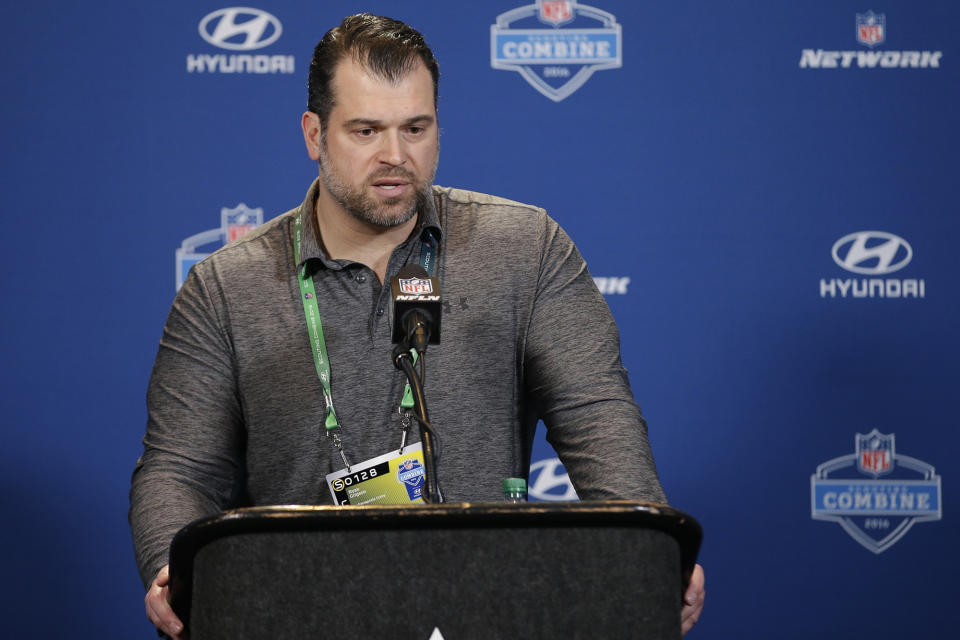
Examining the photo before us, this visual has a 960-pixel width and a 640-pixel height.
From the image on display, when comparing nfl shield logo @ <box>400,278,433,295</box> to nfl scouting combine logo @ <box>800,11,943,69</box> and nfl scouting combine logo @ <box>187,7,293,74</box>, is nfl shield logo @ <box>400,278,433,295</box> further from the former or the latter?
nfl scouting combine logo @ <box>800,11,943,69</box>

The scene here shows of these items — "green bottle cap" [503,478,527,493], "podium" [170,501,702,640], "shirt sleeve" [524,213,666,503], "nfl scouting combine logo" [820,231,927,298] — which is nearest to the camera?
"podium" [170,501,702,640]

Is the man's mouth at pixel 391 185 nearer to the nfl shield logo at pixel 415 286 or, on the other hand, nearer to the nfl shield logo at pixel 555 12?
the nfl shield logo at pixel 415 286

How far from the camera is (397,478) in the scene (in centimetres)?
181

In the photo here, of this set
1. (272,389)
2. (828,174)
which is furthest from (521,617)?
(828,174)

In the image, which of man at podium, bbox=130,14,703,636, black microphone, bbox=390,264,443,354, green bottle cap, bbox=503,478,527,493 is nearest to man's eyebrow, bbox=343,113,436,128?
man at podium, bbox=130,14,703,636

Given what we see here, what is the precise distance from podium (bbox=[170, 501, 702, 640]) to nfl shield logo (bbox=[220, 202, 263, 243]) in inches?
78.7

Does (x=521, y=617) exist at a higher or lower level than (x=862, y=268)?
lower

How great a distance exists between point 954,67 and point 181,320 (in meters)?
2.15

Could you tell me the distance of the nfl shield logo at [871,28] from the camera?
290cm

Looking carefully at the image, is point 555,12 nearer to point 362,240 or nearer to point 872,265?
point 872,265

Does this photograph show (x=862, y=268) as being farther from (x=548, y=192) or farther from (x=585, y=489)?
(x=585, y=489)

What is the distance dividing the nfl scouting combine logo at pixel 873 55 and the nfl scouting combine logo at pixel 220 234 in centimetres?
158

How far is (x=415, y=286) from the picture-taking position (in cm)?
134

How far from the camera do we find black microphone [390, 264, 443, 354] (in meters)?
1.33
